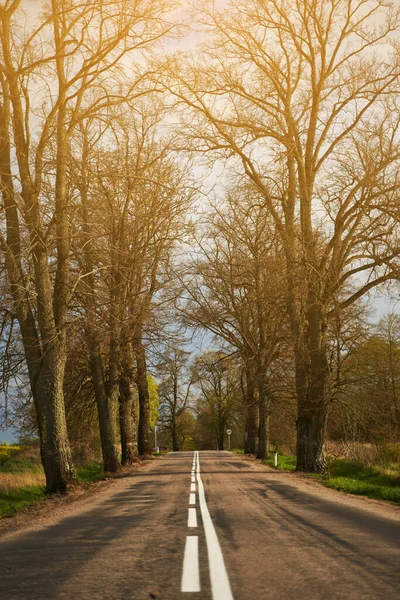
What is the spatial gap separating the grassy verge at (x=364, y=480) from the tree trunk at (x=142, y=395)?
834cm

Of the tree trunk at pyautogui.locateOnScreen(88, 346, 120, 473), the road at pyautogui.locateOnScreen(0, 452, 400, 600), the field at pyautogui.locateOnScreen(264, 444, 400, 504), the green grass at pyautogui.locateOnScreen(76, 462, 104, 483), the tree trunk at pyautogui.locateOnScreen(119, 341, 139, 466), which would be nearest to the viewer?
the road at pyautogui.locateOnScreen(0, 452, 400, 600)

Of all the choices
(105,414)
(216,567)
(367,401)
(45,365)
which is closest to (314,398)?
(367,401)

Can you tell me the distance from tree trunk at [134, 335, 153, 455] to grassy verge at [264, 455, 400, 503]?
834cm

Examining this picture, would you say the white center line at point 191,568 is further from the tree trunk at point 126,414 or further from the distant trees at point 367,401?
the tree trunk at point 126,414

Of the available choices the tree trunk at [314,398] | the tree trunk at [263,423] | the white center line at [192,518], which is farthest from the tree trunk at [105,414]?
the white center line at [192,518]

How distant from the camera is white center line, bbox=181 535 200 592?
4.92 m

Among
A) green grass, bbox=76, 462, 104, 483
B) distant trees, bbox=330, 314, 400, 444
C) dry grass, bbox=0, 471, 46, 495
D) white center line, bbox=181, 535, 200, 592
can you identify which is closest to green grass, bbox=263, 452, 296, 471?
distant trees, bbox=330, 314, 400, 444

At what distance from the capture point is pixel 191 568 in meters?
5.56

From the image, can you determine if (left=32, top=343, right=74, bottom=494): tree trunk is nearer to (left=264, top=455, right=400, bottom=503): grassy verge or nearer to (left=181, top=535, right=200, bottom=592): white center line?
(left=264, top=455, right=400, bottom=503): grassy verge

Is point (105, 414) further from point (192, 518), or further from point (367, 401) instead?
point (192, 518)

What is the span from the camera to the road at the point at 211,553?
4836mm

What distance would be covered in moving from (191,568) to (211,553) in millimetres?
758

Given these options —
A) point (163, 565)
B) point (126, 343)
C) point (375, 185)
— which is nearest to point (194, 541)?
point (163, 565)

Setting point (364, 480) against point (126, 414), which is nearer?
point (364, 480)
